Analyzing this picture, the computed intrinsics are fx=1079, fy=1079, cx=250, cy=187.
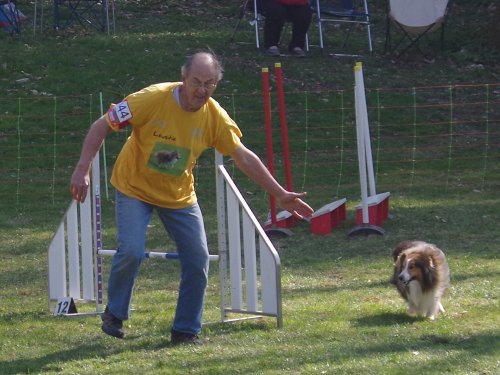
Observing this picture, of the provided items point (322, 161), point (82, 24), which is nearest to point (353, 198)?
point (322, 161)

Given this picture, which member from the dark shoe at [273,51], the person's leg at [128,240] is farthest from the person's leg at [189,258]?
the dark shoe at [273,51]

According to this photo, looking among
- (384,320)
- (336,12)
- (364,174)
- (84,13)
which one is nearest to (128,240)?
(384,320)

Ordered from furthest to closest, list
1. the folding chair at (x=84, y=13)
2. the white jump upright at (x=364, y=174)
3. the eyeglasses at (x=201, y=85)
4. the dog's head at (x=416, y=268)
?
the folding chair at (x=84, y=13), the white jump upright at (x=364, y=174), the dog's head at (x=416, y=268), the eyeglasses at (x=201, y=85)

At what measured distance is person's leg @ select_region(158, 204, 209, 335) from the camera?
6.25m

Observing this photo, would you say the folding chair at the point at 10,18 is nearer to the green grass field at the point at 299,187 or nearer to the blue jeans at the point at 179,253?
the green grass field at the point at 299,187

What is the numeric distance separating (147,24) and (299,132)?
545cm

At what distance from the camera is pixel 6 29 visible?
60.1ft

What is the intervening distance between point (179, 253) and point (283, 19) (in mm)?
10907

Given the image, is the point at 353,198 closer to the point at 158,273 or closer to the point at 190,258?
the point at 158,273

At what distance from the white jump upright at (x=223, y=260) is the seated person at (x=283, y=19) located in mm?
9493

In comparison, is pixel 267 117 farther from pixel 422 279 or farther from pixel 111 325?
pixel 111 325

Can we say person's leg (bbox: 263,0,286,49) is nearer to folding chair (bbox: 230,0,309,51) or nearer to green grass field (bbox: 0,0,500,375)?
folding chair (bbox: 230,0,309,51)

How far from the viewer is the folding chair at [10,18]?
18.1 m

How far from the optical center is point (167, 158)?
609cm
